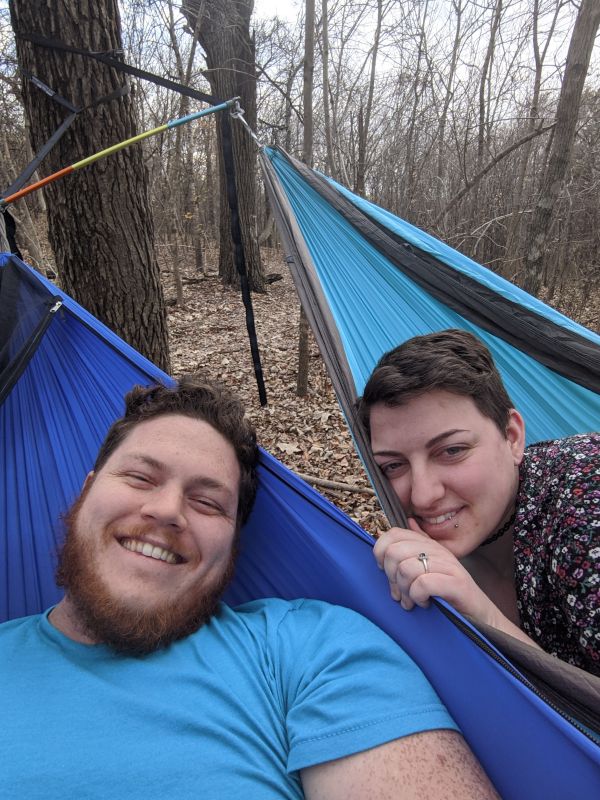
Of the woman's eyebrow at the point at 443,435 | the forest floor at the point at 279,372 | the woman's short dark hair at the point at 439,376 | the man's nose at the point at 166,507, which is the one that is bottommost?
the forest floor at the point at 279,372

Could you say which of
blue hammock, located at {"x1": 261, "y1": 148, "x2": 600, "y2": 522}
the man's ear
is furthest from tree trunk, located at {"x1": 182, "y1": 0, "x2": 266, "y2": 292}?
the man's ear

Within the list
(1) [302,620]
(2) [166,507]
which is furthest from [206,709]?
(2) [166,507]

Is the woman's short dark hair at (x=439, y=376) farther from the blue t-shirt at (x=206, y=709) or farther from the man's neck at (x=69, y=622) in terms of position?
the man's neck at (x=69, y=622)

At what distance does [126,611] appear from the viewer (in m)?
1.06

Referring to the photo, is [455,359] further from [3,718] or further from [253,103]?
[253,103]

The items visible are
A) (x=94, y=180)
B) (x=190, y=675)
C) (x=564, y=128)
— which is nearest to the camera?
(x=190, y=675)

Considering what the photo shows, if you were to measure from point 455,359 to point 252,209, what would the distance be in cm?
804

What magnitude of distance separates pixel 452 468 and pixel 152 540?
737 millimetres

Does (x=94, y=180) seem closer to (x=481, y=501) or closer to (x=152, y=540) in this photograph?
(x=152, y=540)

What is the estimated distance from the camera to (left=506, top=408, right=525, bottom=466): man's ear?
1234 millimetres

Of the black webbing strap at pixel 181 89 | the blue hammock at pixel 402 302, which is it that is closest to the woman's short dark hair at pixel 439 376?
the blue hammock at pixel 402 302

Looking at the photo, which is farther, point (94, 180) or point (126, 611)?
point (94, 180)

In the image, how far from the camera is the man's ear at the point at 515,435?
4.05 ft

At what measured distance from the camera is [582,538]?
92cm
